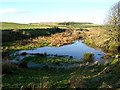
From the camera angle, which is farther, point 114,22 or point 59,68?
point 114,22

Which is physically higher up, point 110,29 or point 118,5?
point 118,5

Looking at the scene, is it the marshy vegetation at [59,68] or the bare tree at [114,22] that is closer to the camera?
the marshy vegetation at [59,68]

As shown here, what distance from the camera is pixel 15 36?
5875cm

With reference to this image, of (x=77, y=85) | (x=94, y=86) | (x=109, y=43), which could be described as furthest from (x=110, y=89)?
(x=109, y=43)

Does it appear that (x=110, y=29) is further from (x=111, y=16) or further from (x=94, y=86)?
(x=94, y=86)

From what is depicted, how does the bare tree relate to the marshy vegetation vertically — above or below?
above

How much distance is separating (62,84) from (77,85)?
149cm

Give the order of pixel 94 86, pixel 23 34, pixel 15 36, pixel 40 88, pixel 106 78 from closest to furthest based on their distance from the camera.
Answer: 1. pixel 40 88
2. pixel 94 86
3. pixel 106 78
4. pixel 15 36
5. pixel 23 34

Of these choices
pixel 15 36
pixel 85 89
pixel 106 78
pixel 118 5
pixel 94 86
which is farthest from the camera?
pixel 15 36

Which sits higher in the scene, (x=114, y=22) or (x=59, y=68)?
(x=114, y=22)

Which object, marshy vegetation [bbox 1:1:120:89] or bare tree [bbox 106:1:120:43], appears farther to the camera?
bare tree [bbox 106:1:120:43]

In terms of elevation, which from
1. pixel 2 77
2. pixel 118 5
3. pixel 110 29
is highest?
pixel 118 5

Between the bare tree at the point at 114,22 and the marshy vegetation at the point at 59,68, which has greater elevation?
the bare tree at the point at 114,22

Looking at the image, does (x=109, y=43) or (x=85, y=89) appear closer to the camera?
(x=85, y=89)
